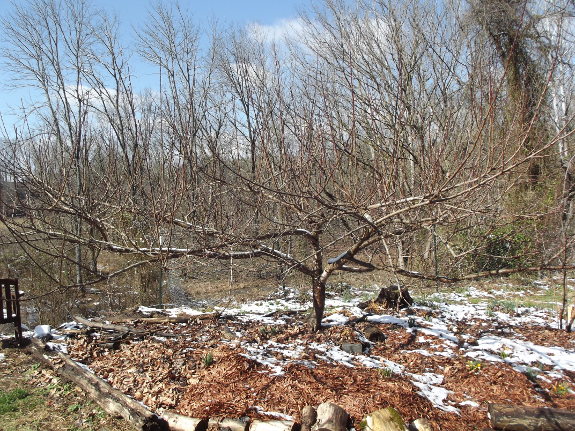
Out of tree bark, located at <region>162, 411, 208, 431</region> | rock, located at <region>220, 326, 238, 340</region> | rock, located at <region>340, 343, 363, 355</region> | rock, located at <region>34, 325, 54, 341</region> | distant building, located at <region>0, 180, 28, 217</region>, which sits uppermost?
distant building, located at <region>0, 180, 28, 217</region>

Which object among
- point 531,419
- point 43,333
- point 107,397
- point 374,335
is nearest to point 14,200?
point 43,333

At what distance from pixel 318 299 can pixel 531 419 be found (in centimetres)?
259

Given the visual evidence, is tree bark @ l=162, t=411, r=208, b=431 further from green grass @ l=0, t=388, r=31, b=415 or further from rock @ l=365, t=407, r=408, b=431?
green grass @ l=0, t=388, r=31, b=415

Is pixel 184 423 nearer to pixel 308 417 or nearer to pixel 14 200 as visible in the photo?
pixel 308 417

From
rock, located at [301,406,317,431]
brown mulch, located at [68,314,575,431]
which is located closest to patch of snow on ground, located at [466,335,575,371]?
brown mulch, located at [68,314,575,431]

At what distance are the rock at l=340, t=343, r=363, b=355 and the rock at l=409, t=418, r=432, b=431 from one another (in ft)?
4.77

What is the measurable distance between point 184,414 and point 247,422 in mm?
590

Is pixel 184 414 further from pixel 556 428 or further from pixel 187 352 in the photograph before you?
pixel 556 428

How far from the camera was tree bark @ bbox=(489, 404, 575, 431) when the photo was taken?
3773 mm

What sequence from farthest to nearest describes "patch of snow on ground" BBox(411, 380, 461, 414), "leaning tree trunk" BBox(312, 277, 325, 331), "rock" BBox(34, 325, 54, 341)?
"rock" BBox(34, 325, 54, 341) < "leaning tree trunk" BBox(312, 277, 325, 331) < "patch of snow on ground" BBox(411, 380, 461, 414)

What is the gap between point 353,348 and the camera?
5.29 m

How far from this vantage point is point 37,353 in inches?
218

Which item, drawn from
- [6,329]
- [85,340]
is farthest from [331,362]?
[6,329]

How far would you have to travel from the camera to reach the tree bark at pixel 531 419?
3.77 m
